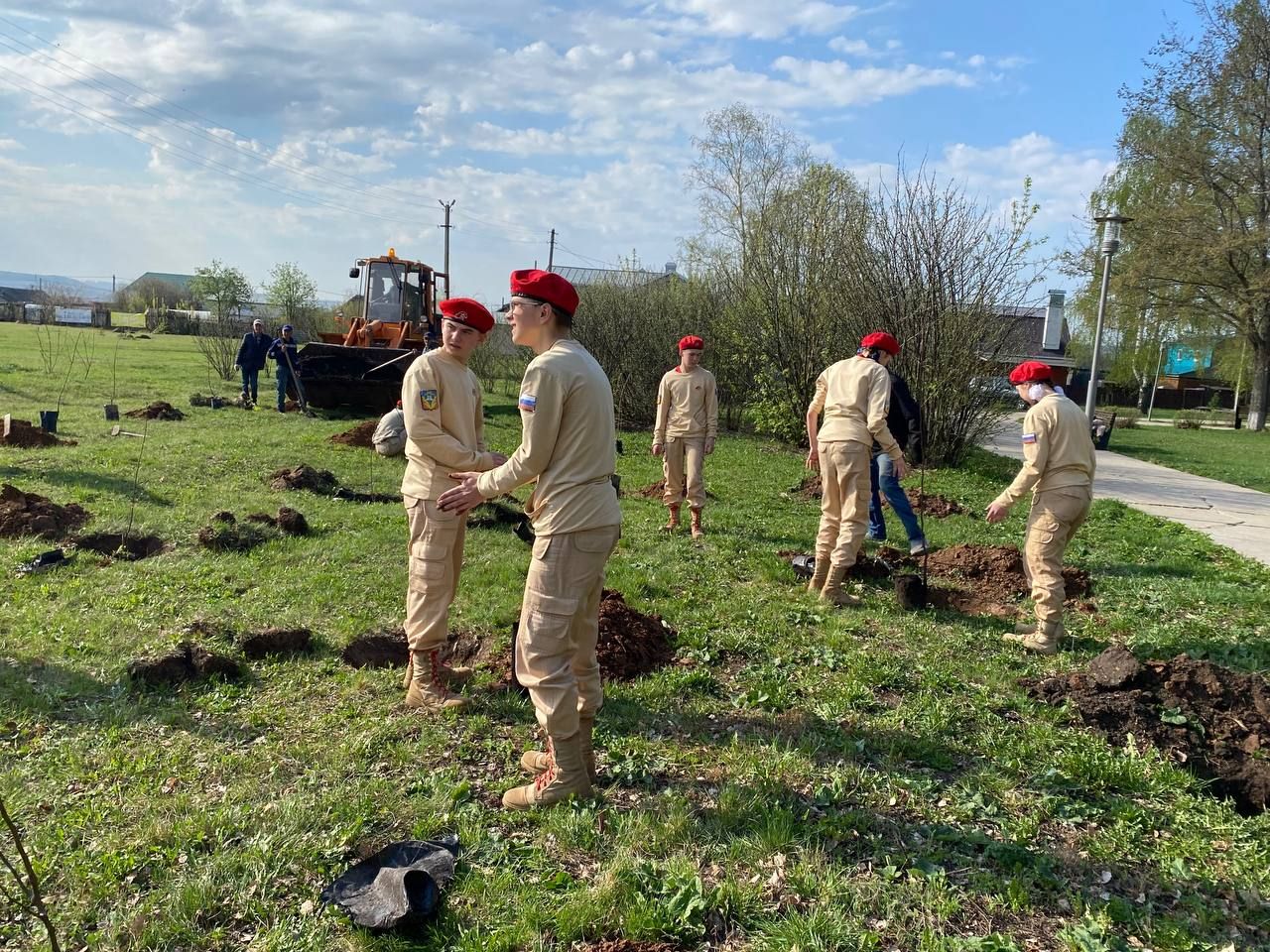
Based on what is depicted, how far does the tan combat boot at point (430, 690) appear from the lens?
423 cm

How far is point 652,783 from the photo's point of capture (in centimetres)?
361

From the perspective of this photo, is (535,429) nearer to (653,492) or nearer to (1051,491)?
(1051,491)

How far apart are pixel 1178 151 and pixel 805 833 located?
32135 mm

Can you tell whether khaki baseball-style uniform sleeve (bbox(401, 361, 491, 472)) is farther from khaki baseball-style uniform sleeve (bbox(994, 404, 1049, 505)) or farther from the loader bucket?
the loader bucket

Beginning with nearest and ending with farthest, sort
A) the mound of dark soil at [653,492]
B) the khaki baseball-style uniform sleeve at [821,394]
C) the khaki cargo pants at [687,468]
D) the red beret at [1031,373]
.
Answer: the red beret at [1031,373] → the khaki baseball-style uniform sleeve at [821,394] → the khaki cargo pants at [687,468] → the mound of dark soil at [653,492]

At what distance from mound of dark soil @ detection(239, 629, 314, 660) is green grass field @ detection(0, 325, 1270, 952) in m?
0.13

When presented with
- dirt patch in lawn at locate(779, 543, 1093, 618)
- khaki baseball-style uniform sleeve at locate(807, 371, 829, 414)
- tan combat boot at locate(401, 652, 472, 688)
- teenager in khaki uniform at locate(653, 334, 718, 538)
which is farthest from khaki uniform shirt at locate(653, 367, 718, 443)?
tan combat boot at locate(401, 652, 472, 688)

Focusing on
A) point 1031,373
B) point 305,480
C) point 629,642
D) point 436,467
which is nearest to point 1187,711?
point 1031,373

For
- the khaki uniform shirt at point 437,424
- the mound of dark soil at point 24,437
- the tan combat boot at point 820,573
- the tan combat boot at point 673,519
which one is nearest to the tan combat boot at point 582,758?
the khaki uniform shirt at point 437,424

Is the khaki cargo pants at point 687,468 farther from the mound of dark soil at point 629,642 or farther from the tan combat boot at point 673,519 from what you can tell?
the mound of dark soil at point 629,642

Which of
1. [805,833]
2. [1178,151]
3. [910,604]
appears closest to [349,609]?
[805,833]

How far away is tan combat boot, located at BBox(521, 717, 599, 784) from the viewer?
3.54 meters

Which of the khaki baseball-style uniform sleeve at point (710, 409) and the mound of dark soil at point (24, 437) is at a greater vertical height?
the khaki baseball-style uniform sleeve at point (710, 409)

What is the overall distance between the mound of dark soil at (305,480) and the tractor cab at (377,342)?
5.19 meters
